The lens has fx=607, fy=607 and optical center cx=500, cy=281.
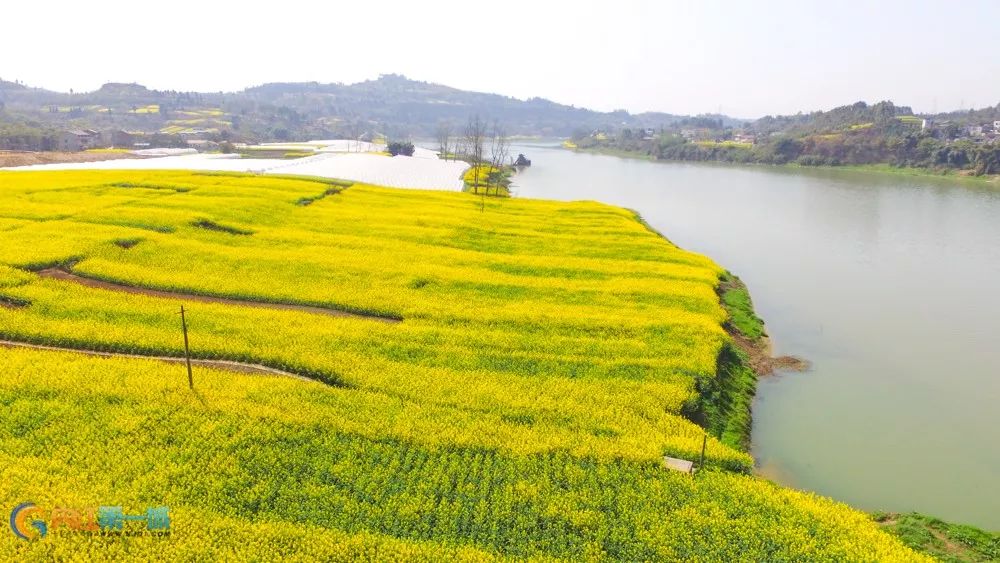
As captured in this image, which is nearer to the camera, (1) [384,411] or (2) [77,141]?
(1) [384,411]

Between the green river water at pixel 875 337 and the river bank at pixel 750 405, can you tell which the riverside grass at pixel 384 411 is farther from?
the green river water at pixel 875 337

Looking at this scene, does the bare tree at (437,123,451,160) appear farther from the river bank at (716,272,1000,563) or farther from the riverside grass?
the river bank at (716,272,1000,563)

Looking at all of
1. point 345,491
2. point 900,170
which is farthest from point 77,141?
point 900,170

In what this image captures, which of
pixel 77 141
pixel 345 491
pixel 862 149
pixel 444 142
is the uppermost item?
pixel 862 149

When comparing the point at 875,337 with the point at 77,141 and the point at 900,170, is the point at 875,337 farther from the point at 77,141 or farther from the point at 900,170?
the point at 77,141

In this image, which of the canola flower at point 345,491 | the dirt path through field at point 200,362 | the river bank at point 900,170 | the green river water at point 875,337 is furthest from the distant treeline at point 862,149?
the dirt path through field at point 200,362

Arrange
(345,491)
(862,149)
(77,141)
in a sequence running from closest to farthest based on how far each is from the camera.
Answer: (345,491), (77,141), (862,149)

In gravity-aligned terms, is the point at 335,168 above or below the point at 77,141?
below

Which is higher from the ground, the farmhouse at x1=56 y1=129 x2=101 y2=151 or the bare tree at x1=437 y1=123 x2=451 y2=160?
the bare tree at x1=437 y1=123 x2=451 y2=160

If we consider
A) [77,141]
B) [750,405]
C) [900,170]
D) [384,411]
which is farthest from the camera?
[900,170]

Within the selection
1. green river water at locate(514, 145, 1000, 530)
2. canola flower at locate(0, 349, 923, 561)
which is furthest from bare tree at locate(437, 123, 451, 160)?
canola flower at locate(0, 349, 923, 561)
